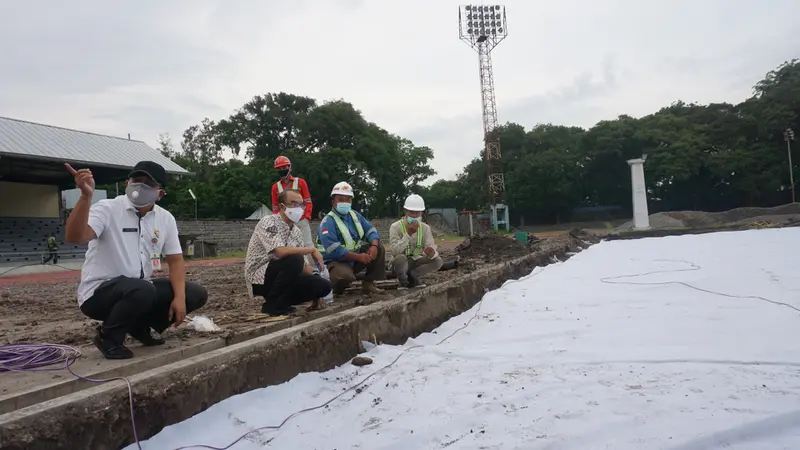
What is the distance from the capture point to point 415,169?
42.1 m

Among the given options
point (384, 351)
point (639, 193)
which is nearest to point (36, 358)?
point (384, 351)

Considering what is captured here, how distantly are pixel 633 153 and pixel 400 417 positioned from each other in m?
36.5

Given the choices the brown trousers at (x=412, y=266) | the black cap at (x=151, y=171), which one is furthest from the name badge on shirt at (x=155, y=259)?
the brown trousers at (x=412, y=266)

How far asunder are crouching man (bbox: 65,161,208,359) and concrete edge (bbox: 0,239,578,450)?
0.39 meters

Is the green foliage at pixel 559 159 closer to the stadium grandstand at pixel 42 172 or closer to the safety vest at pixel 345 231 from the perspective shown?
the stadium grandstand at pixel 42 172

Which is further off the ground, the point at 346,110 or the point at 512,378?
the point at 346,110

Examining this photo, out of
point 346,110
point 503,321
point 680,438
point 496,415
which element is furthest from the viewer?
point 346,110

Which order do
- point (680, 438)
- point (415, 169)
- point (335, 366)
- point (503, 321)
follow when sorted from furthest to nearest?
point (415, 169)
point (503, 321)
point (335, 366)
point (680, 438)

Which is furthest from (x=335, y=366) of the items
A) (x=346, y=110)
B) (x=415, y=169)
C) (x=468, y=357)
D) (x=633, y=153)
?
(x=415, y=169)

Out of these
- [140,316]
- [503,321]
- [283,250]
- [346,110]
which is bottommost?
[503,321]

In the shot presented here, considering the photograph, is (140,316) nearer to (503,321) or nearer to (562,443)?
(562,443)

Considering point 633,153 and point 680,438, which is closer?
point 680,438

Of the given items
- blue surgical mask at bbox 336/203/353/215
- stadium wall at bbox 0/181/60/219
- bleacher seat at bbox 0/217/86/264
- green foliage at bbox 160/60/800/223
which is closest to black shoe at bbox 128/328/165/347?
blue surgical mask at bbox 336/203/353/215

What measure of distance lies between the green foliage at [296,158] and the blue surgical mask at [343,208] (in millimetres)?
25450
